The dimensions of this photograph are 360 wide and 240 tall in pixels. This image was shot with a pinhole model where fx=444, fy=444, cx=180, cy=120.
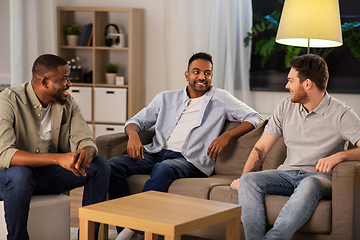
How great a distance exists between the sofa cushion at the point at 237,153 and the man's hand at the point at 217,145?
0.48ft

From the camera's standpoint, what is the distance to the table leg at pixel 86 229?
182 cm

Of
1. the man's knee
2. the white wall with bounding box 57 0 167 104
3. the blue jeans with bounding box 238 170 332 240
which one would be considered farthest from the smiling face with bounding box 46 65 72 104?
the white wall with bounding box 57 0 167 104

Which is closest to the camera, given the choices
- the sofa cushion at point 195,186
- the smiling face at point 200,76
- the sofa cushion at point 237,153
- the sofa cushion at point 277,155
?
the sofa cushion at point 195,186

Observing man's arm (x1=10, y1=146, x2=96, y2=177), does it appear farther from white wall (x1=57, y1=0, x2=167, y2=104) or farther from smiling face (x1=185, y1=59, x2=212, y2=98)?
white wall (x1=57, y1=0, x2=167, y2=104)

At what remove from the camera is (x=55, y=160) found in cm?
220

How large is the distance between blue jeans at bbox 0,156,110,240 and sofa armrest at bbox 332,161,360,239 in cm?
118

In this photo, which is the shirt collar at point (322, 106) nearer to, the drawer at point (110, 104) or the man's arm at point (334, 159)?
Answer: the man's arm at point (334, 159)

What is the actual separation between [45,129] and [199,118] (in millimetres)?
993

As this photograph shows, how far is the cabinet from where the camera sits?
4.73 m

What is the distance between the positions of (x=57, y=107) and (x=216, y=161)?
109 centimetres

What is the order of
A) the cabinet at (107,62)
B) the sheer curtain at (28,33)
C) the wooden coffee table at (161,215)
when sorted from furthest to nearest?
the cabinet at (107,62) → the sheer curtain at (28,33) → the wooden coffee table at (161,215)

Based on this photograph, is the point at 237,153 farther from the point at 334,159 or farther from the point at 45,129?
the point at 45,129

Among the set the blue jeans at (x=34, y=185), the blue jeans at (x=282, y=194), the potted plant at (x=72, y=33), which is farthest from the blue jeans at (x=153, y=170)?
the potted plant at (x=72, y=33)

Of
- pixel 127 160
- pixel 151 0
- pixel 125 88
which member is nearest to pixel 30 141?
pixel 127 160
